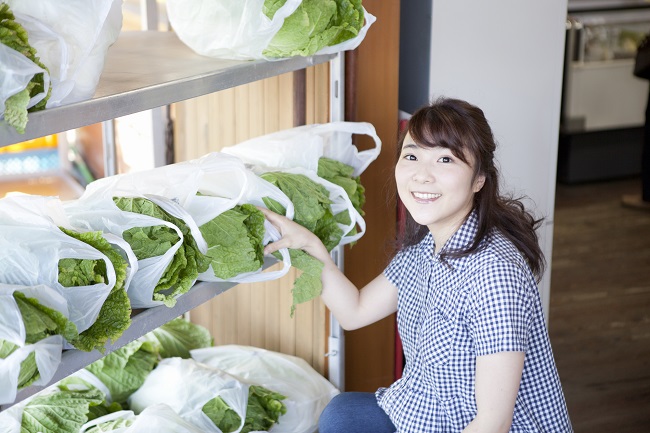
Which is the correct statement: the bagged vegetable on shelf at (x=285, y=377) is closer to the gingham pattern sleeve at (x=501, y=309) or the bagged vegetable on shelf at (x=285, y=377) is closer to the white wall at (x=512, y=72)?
the gingham pattern sleeve at (x=501, y=309)

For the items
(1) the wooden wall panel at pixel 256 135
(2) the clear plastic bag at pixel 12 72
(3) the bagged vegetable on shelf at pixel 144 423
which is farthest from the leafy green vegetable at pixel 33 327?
(1) the wooden wall panel at pixel 256 135

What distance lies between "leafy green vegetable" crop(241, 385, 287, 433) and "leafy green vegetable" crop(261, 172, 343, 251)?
56 centimetres

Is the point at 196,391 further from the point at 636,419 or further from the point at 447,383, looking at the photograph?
the point at 636,419

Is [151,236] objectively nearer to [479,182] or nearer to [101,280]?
[101,280]

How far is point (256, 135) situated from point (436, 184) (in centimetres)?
100

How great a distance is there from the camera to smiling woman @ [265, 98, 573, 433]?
85.0 inches

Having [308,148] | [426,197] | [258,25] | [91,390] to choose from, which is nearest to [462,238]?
[426,197]

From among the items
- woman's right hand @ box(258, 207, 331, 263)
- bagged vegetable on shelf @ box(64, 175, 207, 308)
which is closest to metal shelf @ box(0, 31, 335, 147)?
bagged vegetable on shelf @ box(64, 175, 207, 308)

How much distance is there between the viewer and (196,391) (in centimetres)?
260

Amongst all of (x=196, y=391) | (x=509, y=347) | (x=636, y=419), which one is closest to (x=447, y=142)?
(x=509, y=347)

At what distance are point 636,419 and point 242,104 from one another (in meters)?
2.11

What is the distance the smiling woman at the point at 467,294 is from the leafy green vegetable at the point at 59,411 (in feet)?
2.27

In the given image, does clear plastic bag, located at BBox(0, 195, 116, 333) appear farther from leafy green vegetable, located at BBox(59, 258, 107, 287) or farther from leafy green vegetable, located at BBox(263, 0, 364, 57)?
leafy green vegetable, located at BBox(263, 0, 364, 57)

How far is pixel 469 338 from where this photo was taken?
2.26 metres
